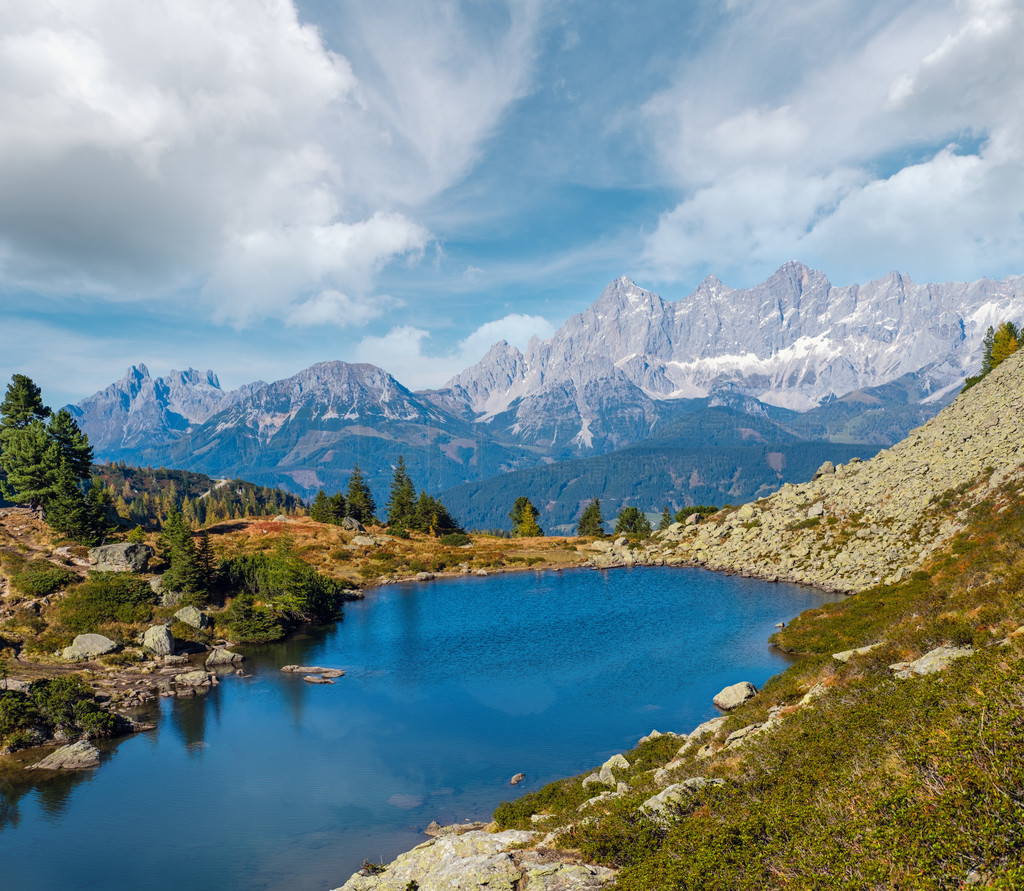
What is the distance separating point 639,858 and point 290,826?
86.5ft

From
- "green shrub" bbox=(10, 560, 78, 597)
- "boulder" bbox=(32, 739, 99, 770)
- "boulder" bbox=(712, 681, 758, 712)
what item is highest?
"green shrub" bbox=(10, 560, 78, 597)

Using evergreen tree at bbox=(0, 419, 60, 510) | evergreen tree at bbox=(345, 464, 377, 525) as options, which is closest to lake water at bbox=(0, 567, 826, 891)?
evergreen tree at bbox=(0, 419, 60, 510)

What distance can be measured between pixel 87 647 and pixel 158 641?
6.69m

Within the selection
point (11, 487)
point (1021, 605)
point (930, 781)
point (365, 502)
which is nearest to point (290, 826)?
point (930, 781)

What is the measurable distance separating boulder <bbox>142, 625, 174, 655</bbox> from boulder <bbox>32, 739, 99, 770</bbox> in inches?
932

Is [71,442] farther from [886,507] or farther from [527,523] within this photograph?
[886,507]

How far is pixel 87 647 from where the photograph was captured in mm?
62031

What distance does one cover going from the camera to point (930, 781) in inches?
510

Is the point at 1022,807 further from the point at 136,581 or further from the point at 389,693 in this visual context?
the point at 136,581

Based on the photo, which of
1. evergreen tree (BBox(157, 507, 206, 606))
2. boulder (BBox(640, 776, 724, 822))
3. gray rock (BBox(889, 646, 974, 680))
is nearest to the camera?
boulder (BBox(640, 776, 724, 822))

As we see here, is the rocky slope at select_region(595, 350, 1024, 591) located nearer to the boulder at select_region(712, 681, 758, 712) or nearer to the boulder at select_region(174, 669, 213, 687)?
the boulder at select_region(712, 681, 758, 712)

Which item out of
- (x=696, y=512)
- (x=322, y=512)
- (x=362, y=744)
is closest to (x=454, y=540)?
(x=322, y=512)

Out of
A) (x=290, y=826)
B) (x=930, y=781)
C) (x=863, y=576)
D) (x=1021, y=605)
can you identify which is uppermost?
(x=1021, y=605)

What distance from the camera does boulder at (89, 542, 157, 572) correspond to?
76.8 meters
